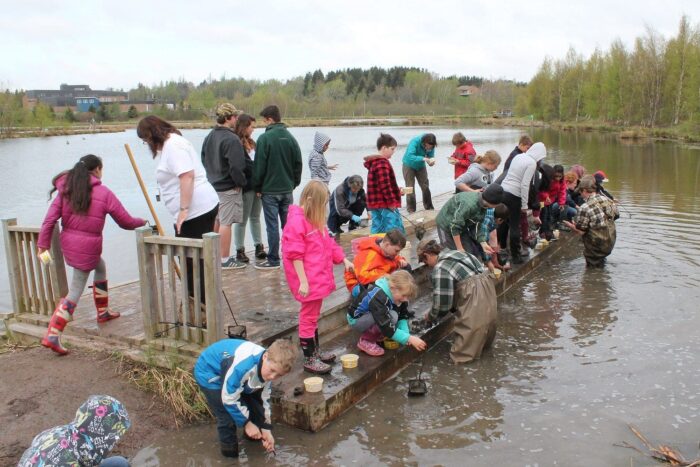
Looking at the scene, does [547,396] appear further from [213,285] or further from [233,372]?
[213,285]

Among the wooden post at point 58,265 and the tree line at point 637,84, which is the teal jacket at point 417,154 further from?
the tree line at point 637,84

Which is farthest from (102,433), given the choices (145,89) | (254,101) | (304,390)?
(145,89)

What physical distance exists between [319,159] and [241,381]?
5207 millimetres

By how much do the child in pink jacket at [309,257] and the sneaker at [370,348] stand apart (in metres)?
0.54

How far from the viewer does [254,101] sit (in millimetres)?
110375

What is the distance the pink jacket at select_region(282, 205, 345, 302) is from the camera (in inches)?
179

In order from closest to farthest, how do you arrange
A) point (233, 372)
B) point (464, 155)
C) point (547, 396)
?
1. point (233, 372)
2. point (547, 396)
3. point (464, 155)

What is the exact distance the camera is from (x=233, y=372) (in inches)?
143

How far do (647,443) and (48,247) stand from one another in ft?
16.4

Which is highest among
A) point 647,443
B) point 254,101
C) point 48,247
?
point 254,101

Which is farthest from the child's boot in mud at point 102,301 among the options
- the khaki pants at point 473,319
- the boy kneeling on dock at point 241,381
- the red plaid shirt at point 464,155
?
the red plaid shirt at point 464,155

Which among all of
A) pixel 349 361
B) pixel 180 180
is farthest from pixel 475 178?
pixel 180 180

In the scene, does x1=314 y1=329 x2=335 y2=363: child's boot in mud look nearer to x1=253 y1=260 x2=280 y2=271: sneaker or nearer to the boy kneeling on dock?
the boy kneeling on dock

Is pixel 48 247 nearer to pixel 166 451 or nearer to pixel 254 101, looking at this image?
pixel 166 451
